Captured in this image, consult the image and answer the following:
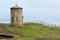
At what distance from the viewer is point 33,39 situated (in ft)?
175

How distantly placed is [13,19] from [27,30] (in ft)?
25.1

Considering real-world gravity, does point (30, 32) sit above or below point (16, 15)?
below

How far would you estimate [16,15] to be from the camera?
6744 centimetres

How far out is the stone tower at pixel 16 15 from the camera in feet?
220

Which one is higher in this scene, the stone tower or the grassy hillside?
the stone tower

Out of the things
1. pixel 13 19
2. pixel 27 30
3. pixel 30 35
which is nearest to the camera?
pixel 30 35

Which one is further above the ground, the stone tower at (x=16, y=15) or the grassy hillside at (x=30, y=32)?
the stone tower at (x=16, y=15)

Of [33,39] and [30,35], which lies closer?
[33,39]

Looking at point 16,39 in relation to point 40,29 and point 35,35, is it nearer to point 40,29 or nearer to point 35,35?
point 35,35

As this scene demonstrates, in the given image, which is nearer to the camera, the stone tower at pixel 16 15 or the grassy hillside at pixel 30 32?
the grassy hillside at pixel 30 32

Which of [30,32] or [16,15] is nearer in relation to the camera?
[30,32]

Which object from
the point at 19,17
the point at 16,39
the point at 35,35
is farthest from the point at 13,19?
the point at 16,39

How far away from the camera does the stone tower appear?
220ft

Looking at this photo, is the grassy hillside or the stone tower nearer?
the grassy hillside
